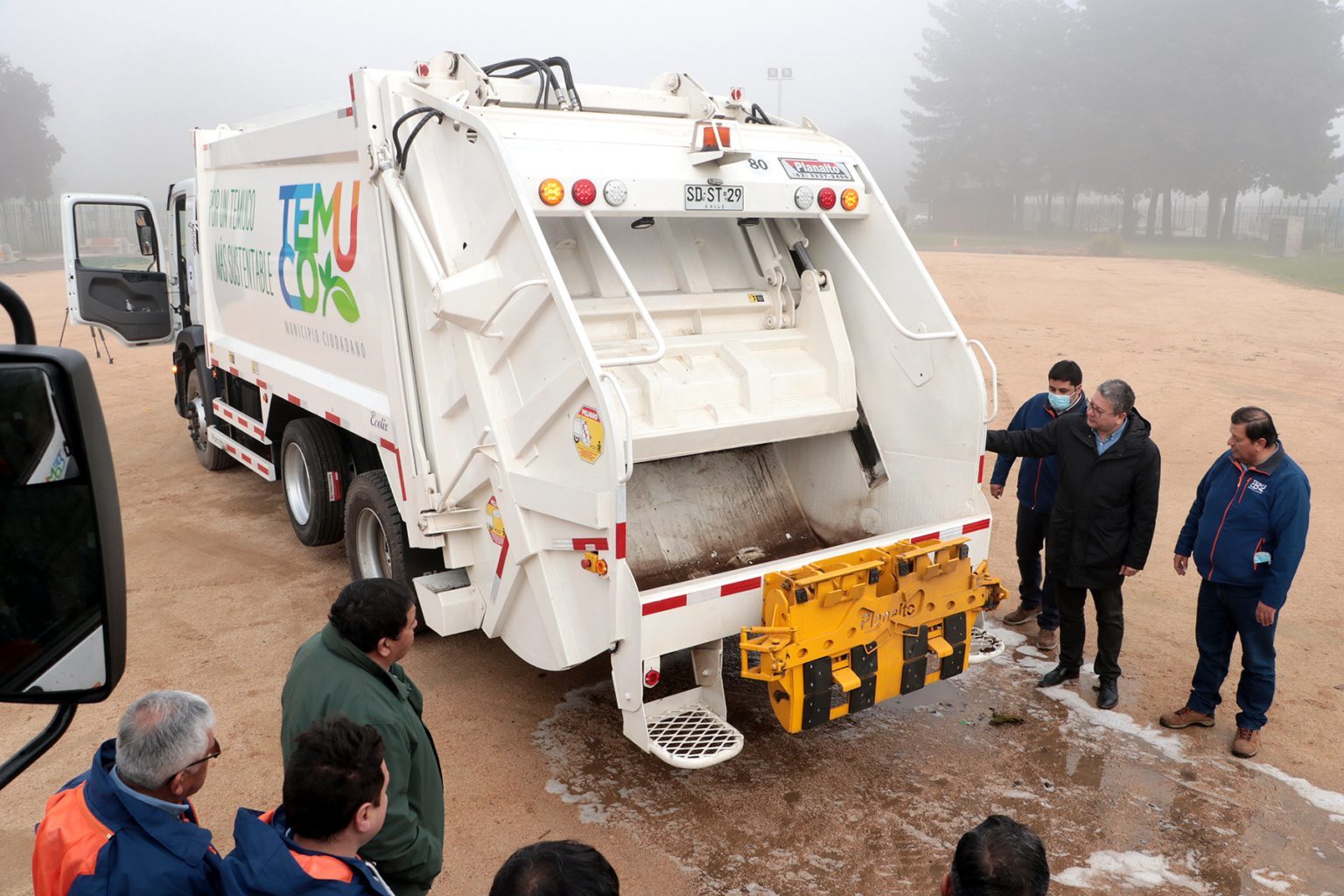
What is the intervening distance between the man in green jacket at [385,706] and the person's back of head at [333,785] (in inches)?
14.9

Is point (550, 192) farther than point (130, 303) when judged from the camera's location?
No

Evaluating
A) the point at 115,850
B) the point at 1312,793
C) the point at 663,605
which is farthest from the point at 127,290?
the point at 1312,793

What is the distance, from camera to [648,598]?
12.2 feet

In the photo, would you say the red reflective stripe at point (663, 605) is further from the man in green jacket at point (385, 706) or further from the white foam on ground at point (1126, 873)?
the white foam on ground at point (1126, 873)

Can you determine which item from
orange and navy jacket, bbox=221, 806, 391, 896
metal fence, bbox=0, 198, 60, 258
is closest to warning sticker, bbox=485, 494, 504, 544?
orange and navy jacket, bbox=221, 806, 391, 896

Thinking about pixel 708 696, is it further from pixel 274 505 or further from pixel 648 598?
pixel 274 505

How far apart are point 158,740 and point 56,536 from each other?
614 mm

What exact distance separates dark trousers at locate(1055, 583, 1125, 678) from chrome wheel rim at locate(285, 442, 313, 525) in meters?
4.45

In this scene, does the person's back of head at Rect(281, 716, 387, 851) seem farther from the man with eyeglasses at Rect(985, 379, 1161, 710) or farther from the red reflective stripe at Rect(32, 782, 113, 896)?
→ the man with eyeglasses at Rect(985, 379, 1161, 710)

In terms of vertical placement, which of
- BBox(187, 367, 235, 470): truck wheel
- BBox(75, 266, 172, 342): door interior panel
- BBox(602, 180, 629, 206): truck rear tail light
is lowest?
BBox(187, 367, 235, 470): truck wheel

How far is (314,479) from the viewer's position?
605 centimetres

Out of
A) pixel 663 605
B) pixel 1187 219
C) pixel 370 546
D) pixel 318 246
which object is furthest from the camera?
pixel 1187 219

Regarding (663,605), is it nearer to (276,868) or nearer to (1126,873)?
(1126,873)

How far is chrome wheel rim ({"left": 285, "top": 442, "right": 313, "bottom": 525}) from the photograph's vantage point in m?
6.46
